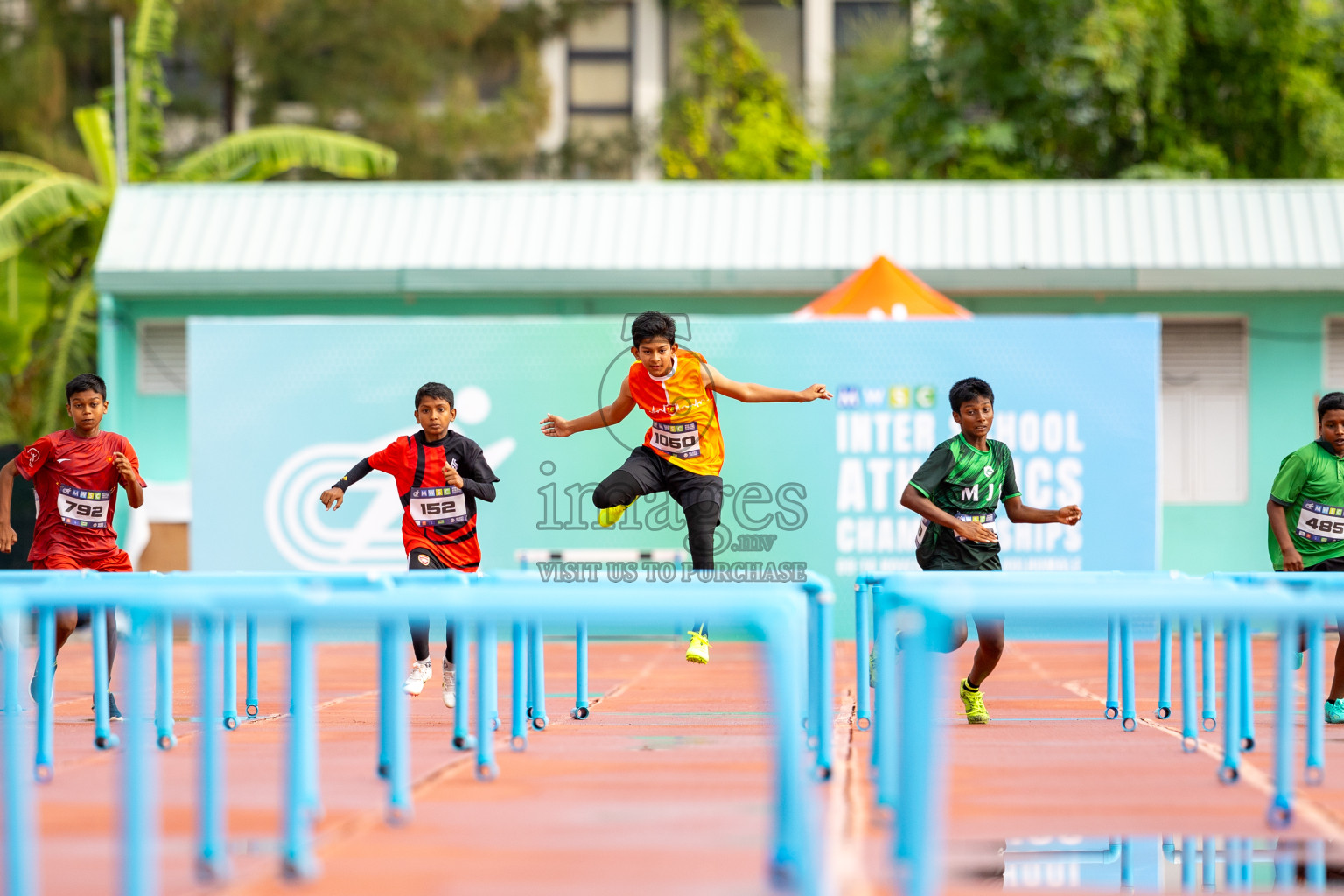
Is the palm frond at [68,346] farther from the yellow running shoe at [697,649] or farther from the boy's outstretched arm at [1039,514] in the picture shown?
the boy's outstretched arm at [1039,514]

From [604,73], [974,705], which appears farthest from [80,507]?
[604,73]

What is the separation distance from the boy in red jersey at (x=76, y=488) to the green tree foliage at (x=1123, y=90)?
1712 centimetres

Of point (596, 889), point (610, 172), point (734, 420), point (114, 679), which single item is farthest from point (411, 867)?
point (610, 172)

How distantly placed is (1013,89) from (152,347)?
14.9 meters

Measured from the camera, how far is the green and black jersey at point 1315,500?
838 centimetres

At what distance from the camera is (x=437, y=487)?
852 cm

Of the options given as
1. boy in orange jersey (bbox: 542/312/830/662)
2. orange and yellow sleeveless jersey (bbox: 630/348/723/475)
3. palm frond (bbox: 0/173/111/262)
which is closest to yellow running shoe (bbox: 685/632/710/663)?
boy in orange jersey (bbox: 542/312/830/662)

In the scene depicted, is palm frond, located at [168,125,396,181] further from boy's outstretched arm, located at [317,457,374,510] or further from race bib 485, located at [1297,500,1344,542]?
race bib 485, located at [1297,500,1344,542]

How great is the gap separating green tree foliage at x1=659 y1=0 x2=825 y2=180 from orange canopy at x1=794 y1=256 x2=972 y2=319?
17009mm

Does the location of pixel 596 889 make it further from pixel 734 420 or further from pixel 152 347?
pixel 152 347

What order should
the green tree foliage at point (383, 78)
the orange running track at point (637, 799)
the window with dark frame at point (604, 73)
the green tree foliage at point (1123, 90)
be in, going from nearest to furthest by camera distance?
the orange running track at point (637, 799), the green tree foliage at point (1123, 90), the green tree foliage at point (383, 78), the window with dark frame at point (604, 73)

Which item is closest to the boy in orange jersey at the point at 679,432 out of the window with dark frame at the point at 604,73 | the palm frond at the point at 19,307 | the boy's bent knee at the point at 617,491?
the boy's bent knee at the point at 617,491

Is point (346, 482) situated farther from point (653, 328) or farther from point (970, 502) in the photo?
point (970, 502)

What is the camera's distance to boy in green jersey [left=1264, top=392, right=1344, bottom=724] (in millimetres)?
8375
